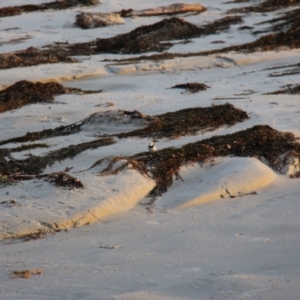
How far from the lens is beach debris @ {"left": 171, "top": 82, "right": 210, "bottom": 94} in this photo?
9490mm

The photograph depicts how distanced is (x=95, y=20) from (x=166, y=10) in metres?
2.02

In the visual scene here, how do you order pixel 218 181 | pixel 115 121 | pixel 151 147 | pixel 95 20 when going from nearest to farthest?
pixel 218 181, pixel 151 147, pixel 115 121, pixel 95 20

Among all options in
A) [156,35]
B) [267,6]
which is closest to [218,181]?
[156,35]

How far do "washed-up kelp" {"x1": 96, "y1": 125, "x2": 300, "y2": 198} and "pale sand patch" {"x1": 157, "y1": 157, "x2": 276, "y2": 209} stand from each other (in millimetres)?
97

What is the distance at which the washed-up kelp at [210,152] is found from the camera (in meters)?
6.29

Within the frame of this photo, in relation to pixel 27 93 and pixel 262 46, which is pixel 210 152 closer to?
pixel 27 93

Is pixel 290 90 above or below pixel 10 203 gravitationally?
below

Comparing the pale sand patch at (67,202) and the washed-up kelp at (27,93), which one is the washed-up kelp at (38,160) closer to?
the pale sand patch at (67,202)

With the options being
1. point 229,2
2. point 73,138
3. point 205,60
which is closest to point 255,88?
point 205,60

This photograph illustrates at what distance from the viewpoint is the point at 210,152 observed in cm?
666

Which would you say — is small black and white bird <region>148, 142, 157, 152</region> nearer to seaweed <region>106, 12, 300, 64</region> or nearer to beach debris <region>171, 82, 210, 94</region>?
beach debris <region>171, 82, 210, 94</region>

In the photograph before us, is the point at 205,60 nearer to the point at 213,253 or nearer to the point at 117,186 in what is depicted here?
the point at 117,186

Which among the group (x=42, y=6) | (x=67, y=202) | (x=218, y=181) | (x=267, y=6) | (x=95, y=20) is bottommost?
(x=218, y=181)

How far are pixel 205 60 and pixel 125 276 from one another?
23.2 feet
